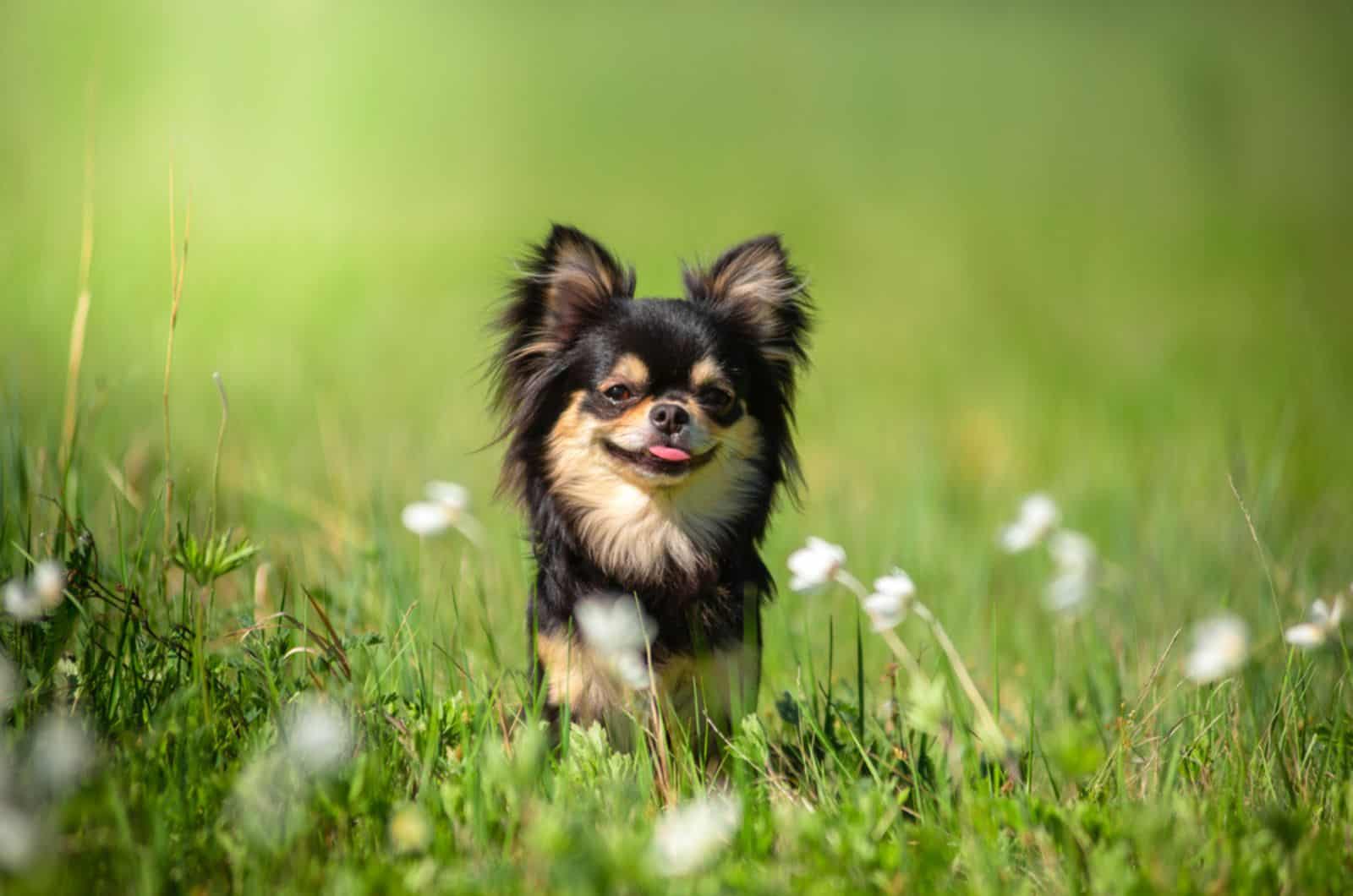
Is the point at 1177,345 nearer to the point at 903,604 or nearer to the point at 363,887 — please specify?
the point at 903,604

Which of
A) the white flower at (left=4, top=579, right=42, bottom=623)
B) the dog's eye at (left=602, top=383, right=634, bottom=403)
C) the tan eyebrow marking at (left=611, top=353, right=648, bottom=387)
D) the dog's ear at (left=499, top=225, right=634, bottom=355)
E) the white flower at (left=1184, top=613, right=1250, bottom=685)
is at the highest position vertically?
the dog's ear at (left=499, top=225, right=634, bottom=355)

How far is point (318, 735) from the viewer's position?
206 cm

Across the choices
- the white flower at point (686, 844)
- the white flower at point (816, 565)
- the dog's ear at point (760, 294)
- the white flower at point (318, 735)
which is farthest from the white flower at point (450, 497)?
the dog's ear at point (760, 294)

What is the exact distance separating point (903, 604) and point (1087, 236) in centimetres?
1037

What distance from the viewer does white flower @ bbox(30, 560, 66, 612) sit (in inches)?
92.2

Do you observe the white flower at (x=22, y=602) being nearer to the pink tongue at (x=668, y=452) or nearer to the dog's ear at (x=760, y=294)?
the pink tongue at (x=668, y=452)

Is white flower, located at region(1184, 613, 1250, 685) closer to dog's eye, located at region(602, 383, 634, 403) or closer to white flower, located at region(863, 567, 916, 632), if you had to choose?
white flower, located at region(863, 567, 916, 632)

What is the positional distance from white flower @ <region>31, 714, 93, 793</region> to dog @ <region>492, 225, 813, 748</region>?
1.06 metres

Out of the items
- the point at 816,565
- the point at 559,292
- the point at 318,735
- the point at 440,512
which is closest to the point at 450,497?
the point at 440,512

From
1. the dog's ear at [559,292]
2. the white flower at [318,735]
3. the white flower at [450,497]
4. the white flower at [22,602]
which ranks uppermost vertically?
the dog's ear at [559,292]

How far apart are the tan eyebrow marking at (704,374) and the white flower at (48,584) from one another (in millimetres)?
1628

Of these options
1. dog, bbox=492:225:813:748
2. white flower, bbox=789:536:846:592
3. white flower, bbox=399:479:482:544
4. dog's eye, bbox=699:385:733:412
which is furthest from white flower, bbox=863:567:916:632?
dog's eye, bbox=699:385:733:412

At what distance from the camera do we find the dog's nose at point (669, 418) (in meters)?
3.19

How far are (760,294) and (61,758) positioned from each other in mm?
2358
